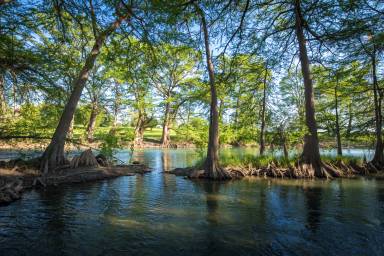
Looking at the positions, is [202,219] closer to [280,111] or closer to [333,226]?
[333,226]

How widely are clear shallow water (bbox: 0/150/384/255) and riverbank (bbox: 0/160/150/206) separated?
2.36 ft

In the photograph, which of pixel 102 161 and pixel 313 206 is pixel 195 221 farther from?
pixel 102 161

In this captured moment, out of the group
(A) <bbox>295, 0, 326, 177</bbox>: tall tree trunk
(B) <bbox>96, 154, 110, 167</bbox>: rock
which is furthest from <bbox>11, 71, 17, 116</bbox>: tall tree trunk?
(A) <bbox>295, 0, 326, 177</bbox>: tall tree trunk

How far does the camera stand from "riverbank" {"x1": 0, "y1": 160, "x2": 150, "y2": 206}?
11311 mm

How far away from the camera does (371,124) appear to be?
772 inches

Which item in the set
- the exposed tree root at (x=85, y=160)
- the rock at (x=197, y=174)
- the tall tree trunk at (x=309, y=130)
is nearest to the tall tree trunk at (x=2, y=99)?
the exposed tree root at (x=85, y=160)

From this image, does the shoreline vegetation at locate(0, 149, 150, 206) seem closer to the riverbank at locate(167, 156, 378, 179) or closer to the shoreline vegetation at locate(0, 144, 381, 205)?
the shoreline vegetation at locate(0, 144, 381, 205)

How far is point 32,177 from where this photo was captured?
551 inches

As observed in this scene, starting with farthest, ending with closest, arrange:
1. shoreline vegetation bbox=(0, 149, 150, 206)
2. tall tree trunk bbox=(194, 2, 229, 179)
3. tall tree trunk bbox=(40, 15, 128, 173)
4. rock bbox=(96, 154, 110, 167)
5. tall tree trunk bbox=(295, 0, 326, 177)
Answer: rock bbox=(96, 154, 110, 167) → tall tree trunk bbox=(295, 0, 326, 177) → tall tree trunk bbox=(194, 2, 229, 179) → tall tree trunk bbox=(40, 15, 128, 173) → shoreline vegetation bbox=(0, 149, 150, 206)

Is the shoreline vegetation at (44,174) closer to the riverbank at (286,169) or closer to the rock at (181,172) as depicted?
the rock at (181,172)

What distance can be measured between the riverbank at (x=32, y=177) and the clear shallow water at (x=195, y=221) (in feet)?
2.36

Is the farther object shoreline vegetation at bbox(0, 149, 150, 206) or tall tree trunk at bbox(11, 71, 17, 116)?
shoreline vegetation at bbox(0, 149, 150, 206)

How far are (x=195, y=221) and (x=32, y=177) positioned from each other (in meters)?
Answer: 9.84

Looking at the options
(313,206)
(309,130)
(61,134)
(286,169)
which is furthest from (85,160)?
(309,130)
